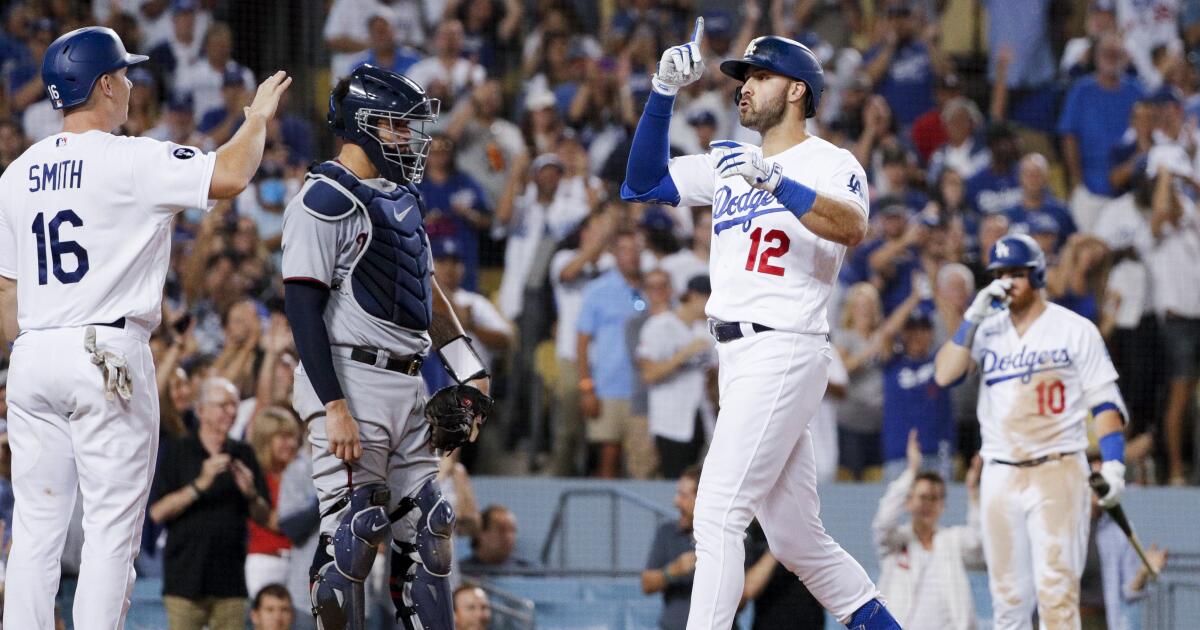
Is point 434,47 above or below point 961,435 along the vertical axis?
above

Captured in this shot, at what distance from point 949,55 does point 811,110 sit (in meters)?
7.62

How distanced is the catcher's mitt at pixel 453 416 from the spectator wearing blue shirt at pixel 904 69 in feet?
24.7

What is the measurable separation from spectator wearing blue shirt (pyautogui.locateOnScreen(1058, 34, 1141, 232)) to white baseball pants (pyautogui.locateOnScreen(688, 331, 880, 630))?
6.91m

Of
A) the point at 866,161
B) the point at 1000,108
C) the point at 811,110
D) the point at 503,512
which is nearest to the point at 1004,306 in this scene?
the point at 811,110

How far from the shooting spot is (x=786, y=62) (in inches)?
172

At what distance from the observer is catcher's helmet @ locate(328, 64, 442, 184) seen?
4.31m

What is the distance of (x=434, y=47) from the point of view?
11195mm

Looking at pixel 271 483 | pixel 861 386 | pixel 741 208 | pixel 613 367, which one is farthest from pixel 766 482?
pixel 613 367

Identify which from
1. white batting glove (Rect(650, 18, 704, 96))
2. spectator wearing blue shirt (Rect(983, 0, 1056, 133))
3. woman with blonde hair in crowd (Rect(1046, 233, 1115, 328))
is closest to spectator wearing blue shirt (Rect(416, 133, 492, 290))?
woman with blonde hair in crowd (Rect(1046, 233, 1115, 328))

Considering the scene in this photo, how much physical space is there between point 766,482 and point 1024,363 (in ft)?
7.97

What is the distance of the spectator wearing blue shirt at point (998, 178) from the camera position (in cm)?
997

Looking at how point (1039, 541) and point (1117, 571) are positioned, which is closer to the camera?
point (1039, 541)

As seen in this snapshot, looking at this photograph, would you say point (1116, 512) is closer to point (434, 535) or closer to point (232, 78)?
point (434, 535)

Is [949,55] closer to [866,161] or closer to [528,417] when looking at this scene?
[866,161]
